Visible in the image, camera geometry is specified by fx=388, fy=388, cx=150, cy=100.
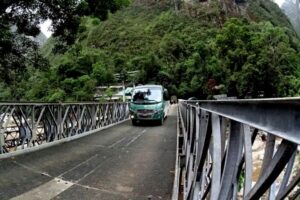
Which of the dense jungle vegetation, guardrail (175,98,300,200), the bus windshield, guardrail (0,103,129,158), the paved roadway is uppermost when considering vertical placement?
the dense jungle vegetation

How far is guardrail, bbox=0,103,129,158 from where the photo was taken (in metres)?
9.67

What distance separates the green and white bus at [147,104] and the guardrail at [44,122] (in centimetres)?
263

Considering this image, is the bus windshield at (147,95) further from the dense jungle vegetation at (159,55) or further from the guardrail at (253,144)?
the guardrail at (253,144)

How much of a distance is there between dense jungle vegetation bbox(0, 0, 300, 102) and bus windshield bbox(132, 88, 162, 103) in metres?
3.99

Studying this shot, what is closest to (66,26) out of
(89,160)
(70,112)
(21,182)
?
(70,112)

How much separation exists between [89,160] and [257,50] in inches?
1179

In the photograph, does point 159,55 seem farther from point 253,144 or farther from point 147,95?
point 253,144

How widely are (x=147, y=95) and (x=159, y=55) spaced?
59182mm

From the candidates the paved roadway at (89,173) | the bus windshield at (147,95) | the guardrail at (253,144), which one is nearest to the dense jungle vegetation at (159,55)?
the paved roadway at (89,173)

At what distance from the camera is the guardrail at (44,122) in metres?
9.67

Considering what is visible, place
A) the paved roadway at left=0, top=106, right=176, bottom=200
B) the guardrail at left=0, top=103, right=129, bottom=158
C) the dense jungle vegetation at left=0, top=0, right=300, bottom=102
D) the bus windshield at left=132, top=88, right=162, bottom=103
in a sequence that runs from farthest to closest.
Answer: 1. the bus windshield at left=132, top=88, right=162, bottom=103
2. the dense jungle vegetation at left=0, top=0, right=300, bottom=102
3. the guardrail at left=0, top=103, right=129, bottom=158
4. the paved roadway at left=0, top=106, right=176, bottom=200

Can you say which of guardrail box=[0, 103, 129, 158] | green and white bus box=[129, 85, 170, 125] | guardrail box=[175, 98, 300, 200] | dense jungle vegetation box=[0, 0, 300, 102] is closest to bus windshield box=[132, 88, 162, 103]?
green and white bus box=[129, 85, 170, 125]

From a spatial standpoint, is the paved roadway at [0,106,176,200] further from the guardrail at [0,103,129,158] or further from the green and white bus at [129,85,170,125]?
the green and white bus at [129,85,170,125]

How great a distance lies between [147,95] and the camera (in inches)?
773
